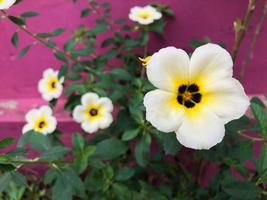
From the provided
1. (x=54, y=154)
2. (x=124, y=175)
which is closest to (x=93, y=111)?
(x=124, y=175)

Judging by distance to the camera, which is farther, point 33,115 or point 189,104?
point 33,115

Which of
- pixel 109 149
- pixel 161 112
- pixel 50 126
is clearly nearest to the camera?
pixel 161 112

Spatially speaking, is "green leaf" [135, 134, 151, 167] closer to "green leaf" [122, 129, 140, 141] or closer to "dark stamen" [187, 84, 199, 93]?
"green leaf" [122, 129, 140, 141]

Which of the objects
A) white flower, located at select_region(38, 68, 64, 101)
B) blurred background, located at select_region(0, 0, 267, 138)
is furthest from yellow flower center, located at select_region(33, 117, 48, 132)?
blurred background, located at select_region(0, 0, 267, 138)

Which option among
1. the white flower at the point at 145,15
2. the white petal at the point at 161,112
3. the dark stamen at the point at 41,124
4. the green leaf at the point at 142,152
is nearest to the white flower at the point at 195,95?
the white petal at the point at 161,112

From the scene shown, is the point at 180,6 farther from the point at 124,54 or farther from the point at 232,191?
the point at 232,191

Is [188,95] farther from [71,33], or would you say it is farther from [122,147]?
[71,33]

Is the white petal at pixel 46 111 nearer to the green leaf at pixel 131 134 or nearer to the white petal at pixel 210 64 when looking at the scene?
the green leaf at pixel 131 134
